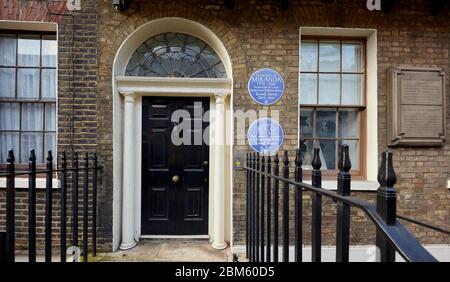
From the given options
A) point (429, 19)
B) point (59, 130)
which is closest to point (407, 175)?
point (429, 19)

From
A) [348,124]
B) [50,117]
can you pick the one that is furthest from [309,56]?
[50,117]

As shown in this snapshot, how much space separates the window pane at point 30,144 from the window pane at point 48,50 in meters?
1.12

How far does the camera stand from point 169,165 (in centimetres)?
403

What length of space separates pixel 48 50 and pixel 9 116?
119 centimetres

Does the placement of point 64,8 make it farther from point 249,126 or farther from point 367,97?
point 367,97

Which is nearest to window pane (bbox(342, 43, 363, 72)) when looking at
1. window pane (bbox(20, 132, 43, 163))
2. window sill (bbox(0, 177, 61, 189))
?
window sill (bbox(0, 177, 61, 189))

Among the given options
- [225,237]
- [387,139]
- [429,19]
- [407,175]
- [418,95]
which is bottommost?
[225,237]

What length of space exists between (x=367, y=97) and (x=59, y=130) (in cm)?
476

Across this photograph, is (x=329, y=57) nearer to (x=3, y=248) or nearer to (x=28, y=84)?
(x=3, y=248)

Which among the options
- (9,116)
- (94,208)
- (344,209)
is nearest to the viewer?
(344,209)

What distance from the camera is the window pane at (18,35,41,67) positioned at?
3.90 metres

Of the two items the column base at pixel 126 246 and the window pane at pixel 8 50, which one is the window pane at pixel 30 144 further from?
the column base at pixel 126 246

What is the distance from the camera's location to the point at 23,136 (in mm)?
3920
